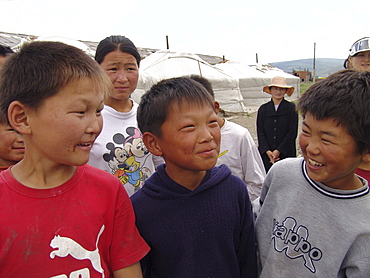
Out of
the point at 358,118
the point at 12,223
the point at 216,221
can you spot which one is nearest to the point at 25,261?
the point at 12,223

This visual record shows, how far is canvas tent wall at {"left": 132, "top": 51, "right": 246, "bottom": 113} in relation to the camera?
9328 mm

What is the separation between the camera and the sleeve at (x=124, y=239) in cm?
93

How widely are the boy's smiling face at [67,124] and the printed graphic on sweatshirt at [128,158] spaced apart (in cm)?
62

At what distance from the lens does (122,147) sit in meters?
1.51

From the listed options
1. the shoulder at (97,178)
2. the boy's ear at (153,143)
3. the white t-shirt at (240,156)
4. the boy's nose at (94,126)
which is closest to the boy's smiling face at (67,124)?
the boy's nose at (94,126)

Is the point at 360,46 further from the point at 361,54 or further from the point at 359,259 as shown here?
the point at 359,259

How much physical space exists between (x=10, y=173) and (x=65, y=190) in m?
0.17

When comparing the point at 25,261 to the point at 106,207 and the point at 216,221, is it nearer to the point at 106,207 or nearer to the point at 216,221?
the point at 106,207

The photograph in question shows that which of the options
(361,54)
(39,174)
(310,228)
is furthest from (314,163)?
(361,54)

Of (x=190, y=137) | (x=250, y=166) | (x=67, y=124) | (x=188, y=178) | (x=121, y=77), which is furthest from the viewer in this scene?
(x=250, y=166)

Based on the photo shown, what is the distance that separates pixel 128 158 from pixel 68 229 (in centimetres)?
70

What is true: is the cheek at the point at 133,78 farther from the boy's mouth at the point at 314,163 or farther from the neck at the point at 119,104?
the boy's mouth at the point at 314,163

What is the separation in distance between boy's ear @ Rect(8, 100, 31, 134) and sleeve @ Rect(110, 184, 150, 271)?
1.13 feet

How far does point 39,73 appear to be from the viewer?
0.82 m
